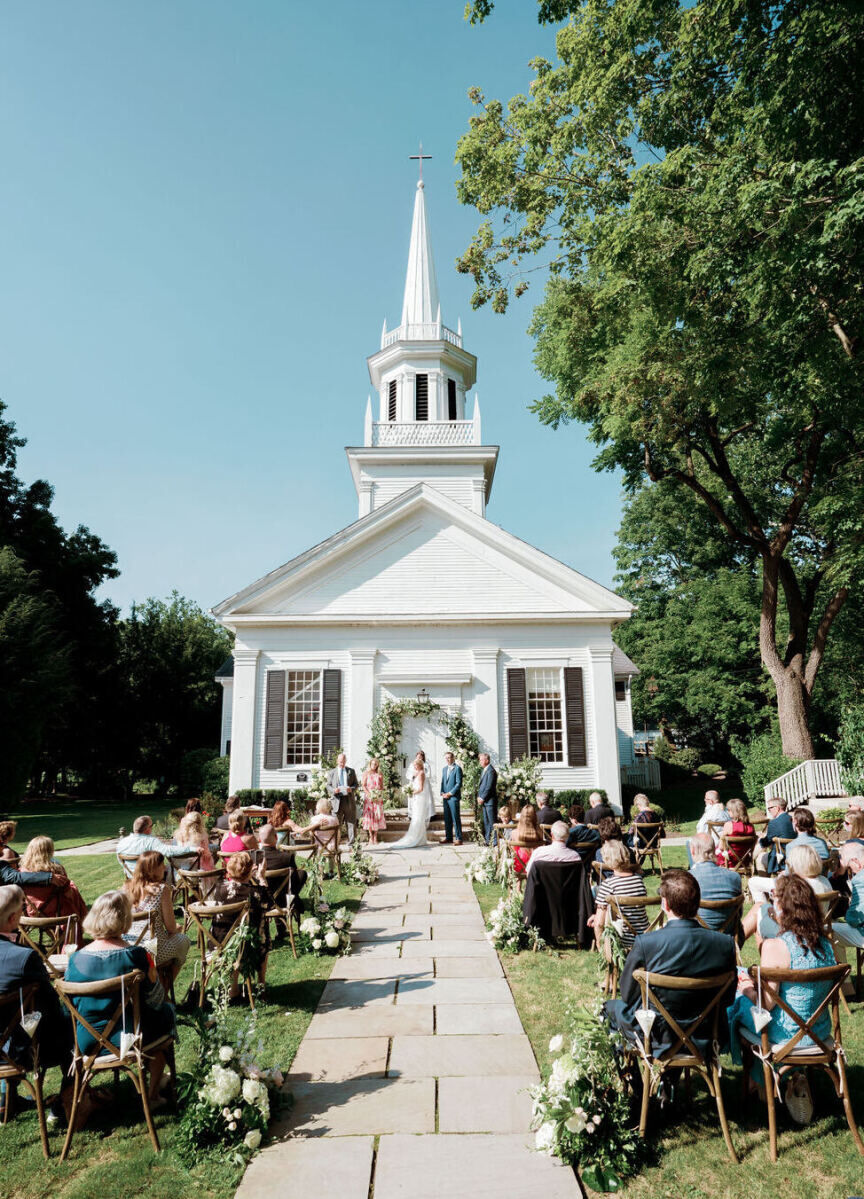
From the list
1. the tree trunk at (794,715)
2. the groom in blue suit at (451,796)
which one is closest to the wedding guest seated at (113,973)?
the groom in blue suit at (451,796)

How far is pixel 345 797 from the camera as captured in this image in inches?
538

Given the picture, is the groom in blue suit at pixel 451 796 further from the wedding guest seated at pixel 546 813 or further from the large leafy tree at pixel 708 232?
the large leafy tree at pixel 708 232

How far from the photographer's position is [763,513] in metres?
28.0

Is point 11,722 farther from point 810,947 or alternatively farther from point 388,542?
point 810,947

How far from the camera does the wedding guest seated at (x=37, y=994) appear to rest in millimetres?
4113

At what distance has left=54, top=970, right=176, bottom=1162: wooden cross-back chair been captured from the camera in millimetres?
3979

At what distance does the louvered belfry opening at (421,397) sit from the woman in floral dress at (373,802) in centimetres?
1115

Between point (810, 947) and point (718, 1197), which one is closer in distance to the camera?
point (718, 1197)

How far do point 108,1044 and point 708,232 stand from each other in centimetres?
1173

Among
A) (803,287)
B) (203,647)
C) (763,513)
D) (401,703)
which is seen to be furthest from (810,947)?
(203,647)

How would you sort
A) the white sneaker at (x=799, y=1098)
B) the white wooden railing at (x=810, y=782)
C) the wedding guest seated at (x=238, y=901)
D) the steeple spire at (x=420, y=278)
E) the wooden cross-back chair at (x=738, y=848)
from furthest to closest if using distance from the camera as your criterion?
the steeple spire at (x=420, y=278), the white wooden railing at (x=810, y=782), the wooden cross-back chair at (x=738, y=848), the wedding guest seated at (x=238, y=901), the white sneaker at (x=799, y=1098)

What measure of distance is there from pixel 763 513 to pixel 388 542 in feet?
57.5

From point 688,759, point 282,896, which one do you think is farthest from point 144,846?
point 688,759

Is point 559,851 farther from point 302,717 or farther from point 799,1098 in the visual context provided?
point 302,717
